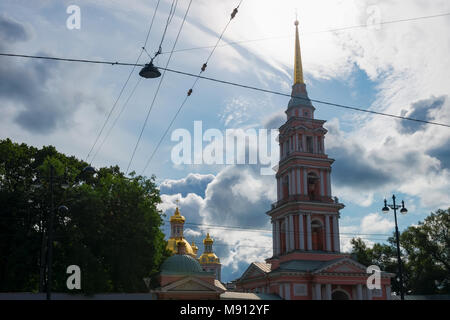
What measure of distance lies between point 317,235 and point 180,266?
13.4 metres

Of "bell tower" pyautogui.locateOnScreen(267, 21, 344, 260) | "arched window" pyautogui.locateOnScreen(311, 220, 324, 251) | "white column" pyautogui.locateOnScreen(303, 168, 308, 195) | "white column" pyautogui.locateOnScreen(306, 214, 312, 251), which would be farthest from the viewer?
"white column" pyautogui.locateOnScreen(303, 168, 308, 195)

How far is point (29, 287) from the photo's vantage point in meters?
32.7

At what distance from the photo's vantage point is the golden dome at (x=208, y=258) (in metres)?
83.0

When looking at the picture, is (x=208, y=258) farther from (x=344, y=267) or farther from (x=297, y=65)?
(x=344, y=267)

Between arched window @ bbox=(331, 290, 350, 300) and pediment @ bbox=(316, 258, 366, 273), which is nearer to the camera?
pediment @ bbox=(316, 258, 366, 273)

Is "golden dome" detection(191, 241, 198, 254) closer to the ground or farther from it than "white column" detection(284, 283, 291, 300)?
farther from it

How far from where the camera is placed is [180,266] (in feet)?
117

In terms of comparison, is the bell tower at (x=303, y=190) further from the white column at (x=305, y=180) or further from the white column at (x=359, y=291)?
the white column at (x=359, y=291)

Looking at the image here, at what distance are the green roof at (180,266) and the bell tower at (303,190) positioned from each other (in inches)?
349

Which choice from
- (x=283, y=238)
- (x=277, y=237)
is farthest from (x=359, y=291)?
(x=277, y=237)

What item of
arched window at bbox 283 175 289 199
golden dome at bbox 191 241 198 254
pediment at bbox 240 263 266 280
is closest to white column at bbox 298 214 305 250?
pediment at bbox 240 263 266 280

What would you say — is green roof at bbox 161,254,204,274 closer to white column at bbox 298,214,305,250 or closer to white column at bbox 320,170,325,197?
white column at bbox 298,214,305,250

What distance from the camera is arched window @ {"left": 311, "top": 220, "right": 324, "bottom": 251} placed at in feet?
138
